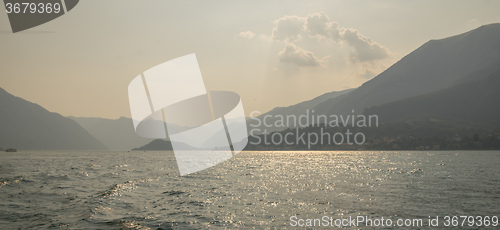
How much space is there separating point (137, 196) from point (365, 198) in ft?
95.7

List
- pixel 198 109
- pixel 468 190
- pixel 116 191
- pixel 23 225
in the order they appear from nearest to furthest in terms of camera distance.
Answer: pixel 23 225
pixel 116 191
pixel 468 190
pixel 198 109

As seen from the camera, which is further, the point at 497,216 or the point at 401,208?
the point at 401,208

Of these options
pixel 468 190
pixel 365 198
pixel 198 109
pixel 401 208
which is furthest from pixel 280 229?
pixel 198 109

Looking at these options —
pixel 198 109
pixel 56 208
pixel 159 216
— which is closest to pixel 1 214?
pixel 56 208

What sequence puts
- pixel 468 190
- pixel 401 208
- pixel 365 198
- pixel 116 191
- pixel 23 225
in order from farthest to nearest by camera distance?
pixel 468 190
pixel 116 191
pixel 365 198
pixel 401 208
pixel 23 225

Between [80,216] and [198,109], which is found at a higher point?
[198,109]

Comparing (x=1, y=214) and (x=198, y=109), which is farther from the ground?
(x=198, y=109)

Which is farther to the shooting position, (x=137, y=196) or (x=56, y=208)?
(x=137, y=196)

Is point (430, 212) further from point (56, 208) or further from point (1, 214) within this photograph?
point (1, 214)

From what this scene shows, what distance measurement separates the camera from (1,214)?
2597 cm

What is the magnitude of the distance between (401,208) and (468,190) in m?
21.6

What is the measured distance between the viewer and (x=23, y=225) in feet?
75.0

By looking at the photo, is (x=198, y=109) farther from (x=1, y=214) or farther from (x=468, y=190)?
(x=468, y=190)

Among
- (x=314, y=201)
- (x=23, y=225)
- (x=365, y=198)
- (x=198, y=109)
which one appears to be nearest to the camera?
(x=23, y=225)
